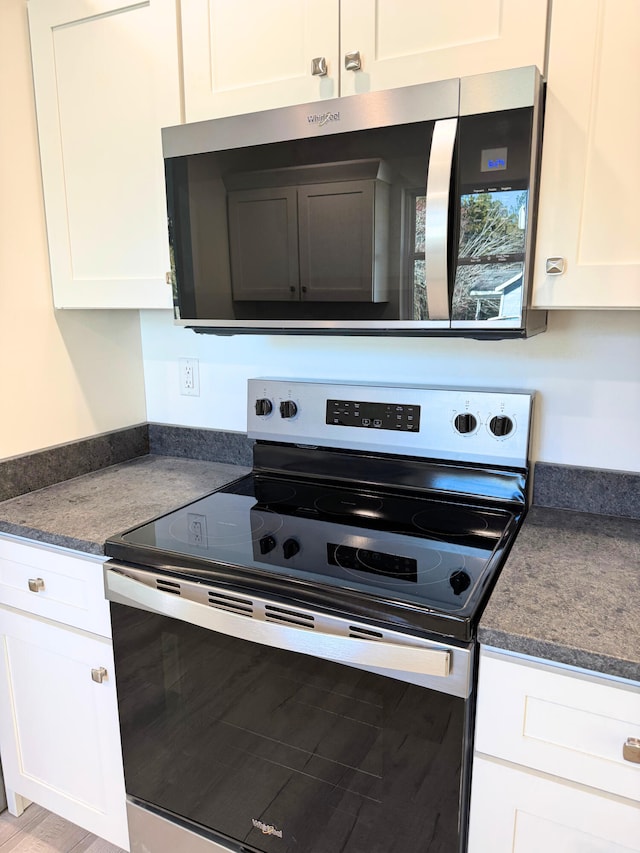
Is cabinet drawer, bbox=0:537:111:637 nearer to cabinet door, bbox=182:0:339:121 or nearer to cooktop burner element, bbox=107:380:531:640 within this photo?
cooktop burner element, bbox=107:380:531:640

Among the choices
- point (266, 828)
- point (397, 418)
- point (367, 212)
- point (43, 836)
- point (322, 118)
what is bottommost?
point (43, 836)

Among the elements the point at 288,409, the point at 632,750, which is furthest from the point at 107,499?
the point at 632,750

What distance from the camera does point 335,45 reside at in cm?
121

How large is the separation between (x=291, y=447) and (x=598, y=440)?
770 mm

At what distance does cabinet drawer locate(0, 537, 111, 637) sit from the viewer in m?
1.36

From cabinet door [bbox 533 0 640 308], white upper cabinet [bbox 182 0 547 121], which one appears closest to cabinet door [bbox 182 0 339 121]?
white upper cabinet [bbox 182 0 547 121]

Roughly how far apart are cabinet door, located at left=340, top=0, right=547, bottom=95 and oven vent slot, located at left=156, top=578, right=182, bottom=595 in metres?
1.04

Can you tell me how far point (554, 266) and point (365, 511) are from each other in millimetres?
693

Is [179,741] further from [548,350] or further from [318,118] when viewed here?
[318,118]

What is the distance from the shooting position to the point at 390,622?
3.32 feet

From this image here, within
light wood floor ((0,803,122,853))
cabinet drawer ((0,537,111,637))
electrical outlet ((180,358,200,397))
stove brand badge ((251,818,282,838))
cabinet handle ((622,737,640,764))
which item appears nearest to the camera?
cabinet handle ((622,737,640,764))

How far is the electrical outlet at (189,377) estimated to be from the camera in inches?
74.7

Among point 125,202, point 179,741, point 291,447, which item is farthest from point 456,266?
point 179,741

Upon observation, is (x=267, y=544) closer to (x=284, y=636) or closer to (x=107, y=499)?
(x=284, y=636)
